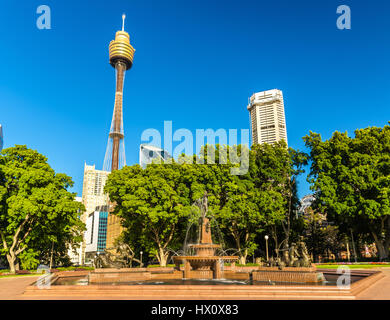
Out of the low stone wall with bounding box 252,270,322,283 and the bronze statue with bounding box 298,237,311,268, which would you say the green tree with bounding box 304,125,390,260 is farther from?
the low stone wall with bounding box 252,270,322,283

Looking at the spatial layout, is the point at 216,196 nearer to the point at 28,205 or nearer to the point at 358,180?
the point at 358,180

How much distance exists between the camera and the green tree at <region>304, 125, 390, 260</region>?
31.2 metres

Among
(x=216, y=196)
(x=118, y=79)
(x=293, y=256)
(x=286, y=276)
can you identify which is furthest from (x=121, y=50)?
(x=286, y=276)

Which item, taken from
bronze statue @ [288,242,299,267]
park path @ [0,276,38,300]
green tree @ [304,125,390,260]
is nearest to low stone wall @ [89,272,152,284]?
park path @ [0,276,38,300]

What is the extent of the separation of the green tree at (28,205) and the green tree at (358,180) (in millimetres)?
27915

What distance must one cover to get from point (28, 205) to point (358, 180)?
33.3m

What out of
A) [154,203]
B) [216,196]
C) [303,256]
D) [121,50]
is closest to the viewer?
[303,256]

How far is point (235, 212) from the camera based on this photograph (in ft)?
111

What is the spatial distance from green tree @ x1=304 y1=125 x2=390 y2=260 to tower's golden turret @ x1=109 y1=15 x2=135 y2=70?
108553 millimetres

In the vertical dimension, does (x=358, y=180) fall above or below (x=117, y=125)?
below

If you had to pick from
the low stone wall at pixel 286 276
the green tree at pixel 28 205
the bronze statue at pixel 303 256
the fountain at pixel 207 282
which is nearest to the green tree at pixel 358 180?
the fountain at pixel 207 282

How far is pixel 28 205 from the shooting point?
27766 millimetres

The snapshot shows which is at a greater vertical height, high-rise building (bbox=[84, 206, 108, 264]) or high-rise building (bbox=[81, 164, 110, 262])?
high-rise building (bbox=[81, 164, 110, 262])

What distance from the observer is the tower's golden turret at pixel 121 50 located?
125 m
